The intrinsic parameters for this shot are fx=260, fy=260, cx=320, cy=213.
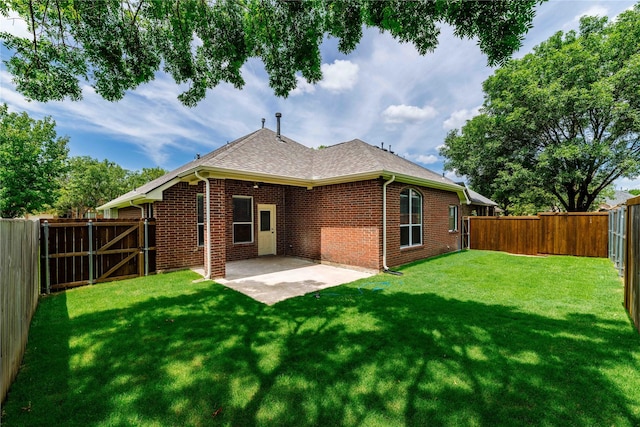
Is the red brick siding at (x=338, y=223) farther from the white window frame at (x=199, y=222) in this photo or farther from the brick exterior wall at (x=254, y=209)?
the white window frame at (x=199, y=222)

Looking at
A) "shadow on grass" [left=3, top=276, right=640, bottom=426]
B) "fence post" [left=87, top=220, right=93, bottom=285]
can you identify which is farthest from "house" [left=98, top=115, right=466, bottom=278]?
"shadow on grass" [left=3, top=276, right=640, bottom=426]

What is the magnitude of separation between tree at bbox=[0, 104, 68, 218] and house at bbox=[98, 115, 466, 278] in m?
10.9

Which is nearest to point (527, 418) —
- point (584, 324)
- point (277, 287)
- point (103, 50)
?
point (584, 324)

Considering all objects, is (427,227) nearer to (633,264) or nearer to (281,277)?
(633,264)

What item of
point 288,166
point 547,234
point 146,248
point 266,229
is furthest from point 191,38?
Answer: point 547,234

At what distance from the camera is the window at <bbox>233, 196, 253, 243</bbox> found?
1073 cm

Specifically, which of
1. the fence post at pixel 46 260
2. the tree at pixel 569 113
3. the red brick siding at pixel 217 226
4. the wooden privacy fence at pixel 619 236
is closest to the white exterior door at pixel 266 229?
the red brick siding at pixel 217 226

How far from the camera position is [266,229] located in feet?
38.0

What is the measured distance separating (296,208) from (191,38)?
6787 millimetres

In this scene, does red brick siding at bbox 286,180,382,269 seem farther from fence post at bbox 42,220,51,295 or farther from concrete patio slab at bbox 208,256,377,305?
fence post at bbox 42,220,51,295

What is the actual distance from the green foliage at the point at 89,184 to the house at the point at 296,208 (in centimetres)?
2140

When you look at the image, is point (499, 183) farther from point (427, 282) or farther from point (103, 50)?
point (103, 50)

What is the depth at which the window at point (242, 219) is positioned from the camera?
10.7 metres

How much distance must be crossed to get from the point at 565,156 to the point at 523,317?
1686 centimetres
